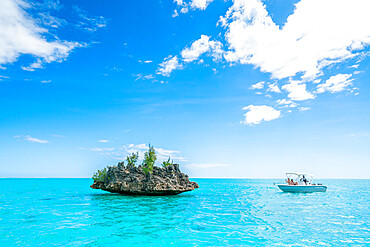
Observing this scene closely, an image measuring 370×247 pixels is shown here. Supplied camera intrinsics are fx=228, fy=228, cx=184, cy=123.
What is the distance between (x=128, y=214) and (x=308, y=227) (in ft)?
66.0

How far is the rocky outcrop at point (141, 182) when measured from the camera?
4638 cm

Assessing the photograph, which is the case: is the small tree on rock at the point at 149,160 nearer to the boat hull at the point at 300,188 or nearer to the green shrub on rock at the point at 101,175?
the green shrub on rock at the point at 101,175

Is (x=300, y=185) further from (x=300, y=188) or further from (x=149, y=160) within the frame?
(x=149, y=160)

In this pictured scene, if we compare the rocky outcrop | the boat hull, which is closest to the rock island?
the rocky outcrop

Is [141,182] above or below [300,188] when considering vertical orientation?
above

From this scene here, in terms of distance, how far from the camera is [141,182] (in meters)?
46.8

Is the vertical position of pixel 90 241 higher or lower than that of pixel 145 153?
lower

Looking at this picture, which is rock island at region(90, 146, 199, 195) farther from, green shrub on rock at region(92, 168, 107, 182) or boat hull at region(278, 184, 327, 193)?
boat hull at region(278, 184, 327, 193)

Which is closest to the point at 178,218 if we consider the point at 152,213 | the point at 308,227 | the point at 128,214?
the point at 152,213

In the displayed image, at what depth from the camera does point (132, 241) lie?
17.6 metres

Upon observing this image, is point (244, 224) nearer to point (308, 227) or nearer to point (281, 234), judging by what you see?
point (281, 234)

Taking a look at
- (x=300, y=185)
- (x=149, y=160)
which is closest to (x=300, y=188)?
(x=300, y=185)

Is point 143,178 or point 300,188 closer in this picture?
point 143,178

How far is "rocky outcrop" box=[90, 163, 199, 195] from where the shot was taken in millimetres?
46375
